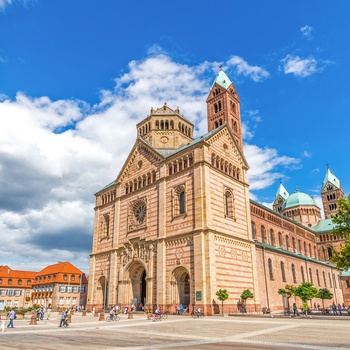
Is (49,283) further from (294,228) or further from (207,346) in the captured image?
(207,346)

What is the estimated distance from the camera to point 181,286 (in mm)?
37281

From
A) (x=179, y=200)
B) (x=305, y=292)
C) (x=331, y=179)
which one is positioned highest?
(x=331, y=179)

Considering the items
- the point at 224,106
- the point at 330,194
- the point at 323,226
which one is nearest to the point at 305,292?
the point at 224,106

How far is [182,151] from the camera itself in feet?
133

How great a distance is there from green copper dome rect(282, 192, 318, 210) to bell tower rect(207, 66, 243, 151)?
113 ft

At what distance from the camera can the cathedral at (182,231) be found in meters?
36.2

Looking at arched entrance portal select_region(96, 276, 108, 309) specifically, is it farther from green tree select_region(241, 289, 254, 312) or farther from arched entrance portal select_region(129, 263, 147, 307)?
green tree select_region(241, 289, 254, 312)

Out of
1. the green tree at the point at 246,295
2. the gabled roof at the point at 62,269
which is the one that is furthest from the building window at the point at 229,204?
the gabled roof at the point at 62,269

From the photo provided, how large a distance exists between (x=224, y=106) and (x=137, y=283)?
4014 cm

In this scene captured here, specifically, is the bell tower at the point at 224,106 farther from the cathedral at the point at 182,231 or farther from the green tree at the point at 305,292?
the green tree at the point at 305,292

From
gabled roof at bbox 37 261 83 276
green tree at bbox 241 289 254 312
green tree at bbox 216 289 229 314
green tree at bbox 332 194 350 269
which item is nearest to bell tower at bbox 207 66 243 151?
green tree at bbox 332 194 350 269

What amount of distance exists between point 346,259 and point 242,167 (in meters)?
18.1

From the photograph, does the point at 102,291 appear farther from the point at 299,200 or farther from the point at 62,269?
the point at 299,200

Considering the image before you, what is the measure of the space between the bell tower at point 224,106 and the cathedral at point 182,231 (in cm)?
1593
